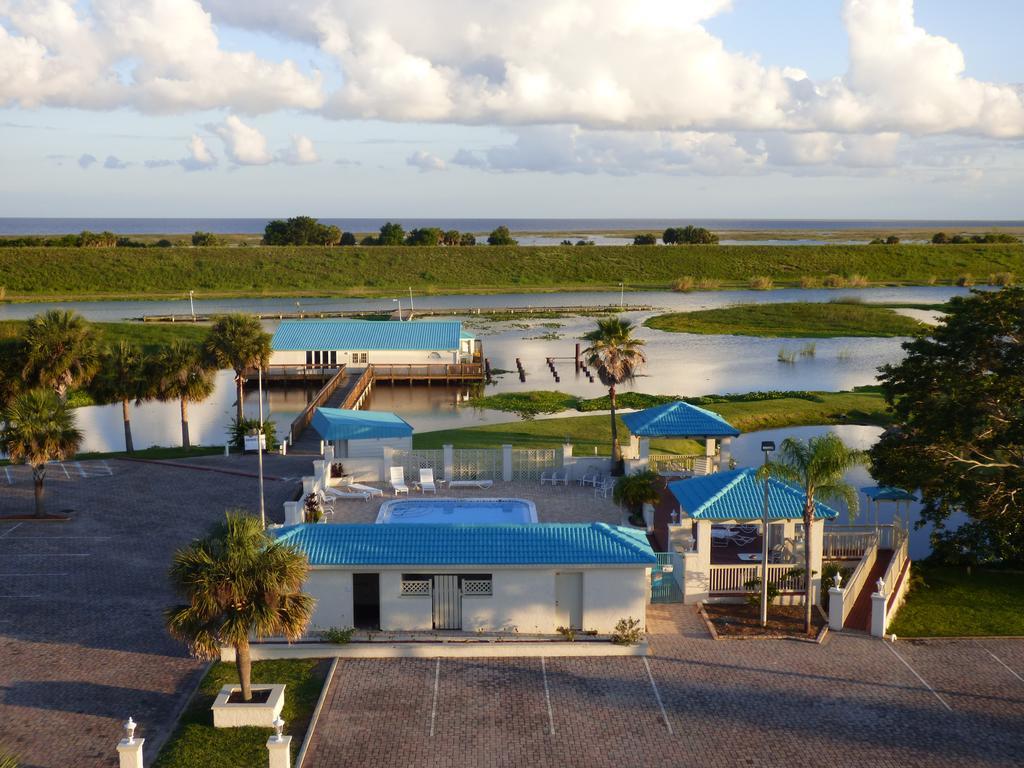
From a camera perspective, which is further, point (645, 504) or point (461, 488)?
point (461, 488)

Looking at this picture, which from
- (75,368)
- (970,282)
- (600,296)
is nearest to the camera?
(75,368)

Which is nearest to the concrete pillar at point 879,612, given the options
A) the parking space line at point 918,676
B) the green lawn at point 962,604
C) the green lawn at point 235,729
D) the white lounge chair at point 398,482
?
the parking space line at point 918,676

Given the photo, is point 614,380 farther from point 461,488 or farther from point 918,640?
point 918,640

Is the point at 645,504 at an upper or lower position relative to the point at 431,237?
lower

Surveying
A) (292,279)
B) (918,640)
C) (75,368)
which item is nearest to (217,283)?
(292,279)

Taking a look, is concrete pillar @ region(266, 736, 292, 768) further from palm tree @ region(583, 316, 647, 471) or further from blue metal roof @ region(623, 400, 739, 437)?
palm tree @ region(583, 316, 647, 471)

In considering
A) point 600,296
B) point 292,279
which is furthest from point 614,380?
point 292,279

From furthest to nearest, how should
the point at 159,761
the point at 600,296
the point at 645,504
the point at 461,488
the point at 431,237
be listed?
the point at 431,237 → the point at 600,296 → the point at 461,488 → the point at 645,504 → the point at 159,761
